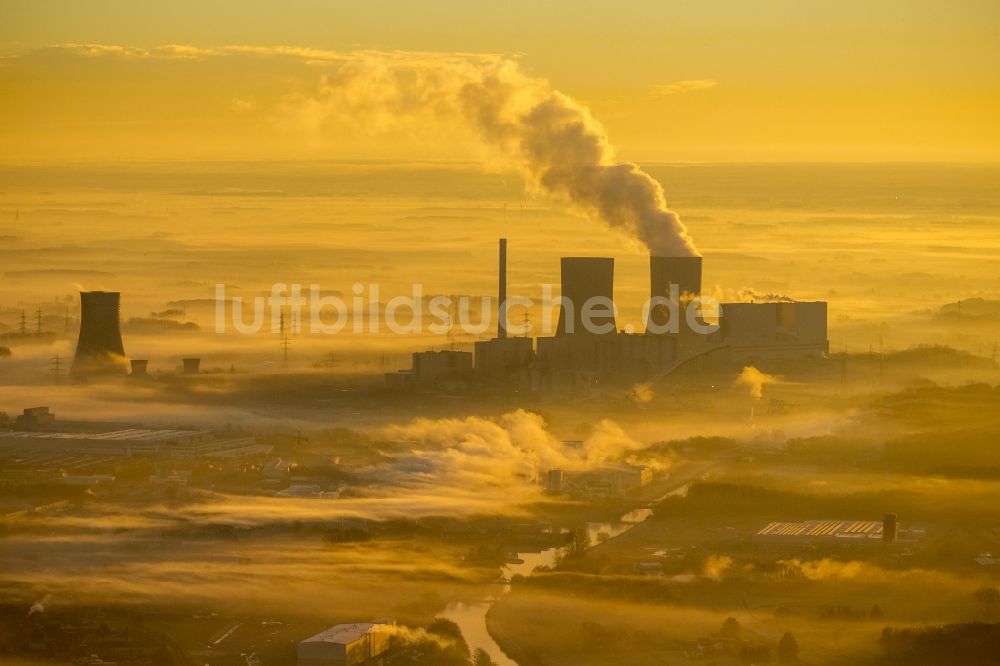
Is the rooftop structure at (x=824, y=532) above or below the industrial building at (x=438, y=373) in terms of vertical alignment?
below

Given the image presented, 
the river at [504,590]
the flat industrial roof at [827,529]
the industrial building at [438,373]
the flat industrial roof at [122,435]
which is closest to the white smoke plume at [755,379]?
the industrial building at [438,373]

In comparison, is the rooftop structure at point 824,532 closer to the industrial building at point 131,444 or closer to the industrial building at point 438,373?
the industrial building at point 131,444

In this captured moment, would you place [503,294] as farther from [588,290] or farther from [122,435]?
[122,435]

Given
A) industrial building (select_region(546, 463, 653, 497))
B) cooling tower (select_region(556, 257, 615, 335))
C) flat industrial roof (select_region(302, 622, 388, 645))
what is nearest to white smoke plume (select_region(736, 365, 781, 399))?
cooling tower (select_region(556, 257, 615, 335))

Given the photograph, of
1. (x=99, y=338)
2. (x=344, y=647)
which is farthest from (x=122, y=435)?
(x=344, y=647)

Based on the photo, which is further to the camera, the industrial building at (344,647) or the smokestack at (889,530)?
the smokestack at (889,530)

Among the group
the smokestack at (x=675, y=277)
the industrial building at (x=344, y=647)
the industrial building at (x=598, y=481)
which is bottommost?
the industrial building at (x=344, y=647)
